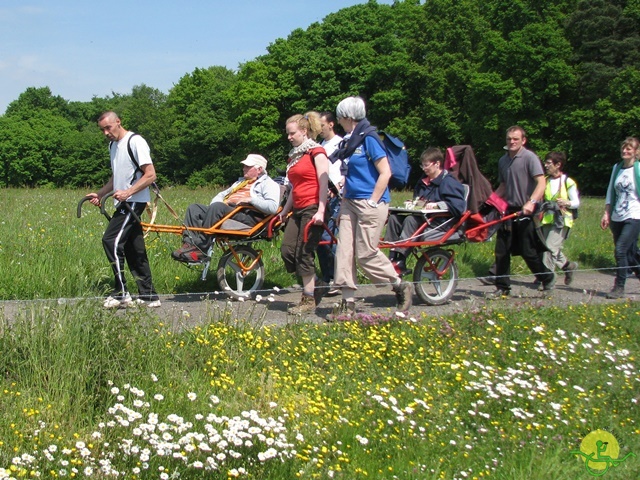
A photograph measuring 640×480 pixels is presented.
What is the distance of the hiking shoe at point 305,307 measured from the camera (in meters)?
8.19

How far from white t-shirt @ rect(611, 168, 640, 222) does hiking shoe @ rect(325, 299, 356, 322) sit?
4.27 metres

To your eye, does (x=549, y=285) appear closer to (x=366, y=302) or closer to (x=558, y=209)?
(x=558, y=209)

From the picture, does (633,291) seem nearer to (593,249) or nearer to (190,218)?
(593,249)

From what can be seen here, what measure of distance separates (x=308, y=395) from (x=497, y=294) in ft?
14.8

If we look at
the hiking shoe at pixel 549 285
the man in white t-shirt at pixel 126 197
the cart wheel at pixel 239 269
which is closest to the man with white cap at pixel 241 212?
the cart wheel at pixel 239 269

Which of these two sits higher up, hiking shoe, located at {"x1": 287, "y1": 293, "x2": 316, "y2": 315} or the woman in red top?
the woman in red top

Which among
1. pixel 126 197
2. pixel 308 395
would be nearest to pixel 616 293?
pixel 308 395

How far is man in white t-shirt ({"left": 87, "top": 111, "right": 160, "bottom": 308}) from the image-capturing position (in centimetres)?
830

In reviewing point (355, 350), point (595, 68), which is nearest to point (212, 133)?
point (595, 68)

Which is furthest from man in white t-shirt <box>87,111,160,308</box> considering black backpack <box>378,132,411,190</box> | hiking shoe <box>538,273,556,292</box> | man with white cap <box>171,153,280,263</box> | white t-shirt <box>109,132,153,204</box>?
hiking shoe <box>538,273,556,292</box>

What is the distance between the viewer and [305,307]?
324 inches

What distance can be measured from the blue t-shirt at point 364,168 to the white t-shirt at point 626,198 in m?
3.93

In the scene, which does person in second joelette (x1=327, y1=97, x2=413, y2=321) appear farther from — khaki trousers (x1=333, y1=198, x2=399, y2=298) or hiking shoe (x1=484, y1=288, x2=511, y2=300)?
hiking shoe (x1=484, y1=288, x2=511, y2=300)

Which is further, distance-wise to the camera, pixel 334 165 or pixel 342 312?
pixel 334 165
